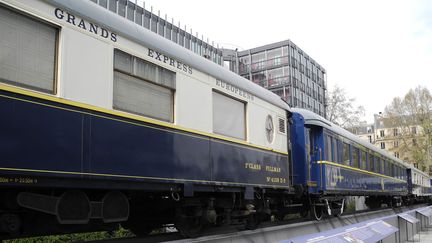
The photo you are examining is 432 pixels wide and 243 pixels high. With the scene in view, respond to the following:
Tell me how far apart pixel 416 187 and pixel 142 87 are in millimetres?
33303

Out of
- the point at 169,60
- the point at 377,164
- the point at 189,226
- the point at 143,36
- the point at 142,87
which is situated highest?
the point at 143,36

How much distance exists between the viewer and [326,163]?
12.4 metres

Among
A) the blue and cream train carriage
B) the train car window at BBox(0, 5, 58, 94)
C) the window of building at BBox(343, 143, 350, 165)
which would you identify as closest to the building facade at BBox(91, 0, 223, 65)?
the window of building at BBox(343, 143, 350, 165)

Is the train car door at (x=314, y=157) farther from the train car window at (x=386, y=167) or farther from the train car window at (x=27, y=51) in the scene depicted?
the train car window at (x=386, y=167)

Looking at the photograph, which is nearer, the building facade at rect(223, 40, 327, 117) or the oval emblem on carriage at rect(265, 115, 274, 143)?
the oval emblem on carriage at rect(265, 115, 274, 143)

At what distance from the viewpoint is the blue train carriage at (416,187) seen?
1253 inches

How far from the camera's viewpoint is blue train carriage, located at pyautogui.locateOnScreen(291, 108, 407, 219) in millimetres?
11648

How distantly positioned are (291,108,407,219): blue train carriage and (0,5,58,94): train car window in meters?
7.76

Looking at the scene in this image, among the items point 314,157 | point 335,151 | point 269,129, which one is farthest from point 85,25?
point 335,151

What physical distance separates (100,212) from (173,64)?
2551 mm

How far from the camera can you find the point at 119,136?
561 cm

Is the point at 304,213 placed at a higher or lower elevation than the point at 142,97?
lower

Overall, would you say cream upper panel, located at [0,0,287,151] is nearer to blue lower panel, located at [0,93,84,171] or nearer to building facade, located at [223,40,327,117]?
blue lower panel, located at [0,93,84,171]

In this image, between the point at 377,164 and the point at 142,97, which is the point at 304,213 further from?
the point at 377,164
